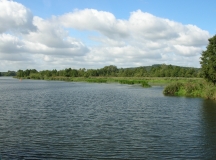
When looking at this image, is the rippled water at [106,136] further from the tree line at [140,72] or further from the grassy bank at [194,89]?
the tree line at [140,72]

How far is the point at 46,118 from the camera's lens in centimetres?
2575

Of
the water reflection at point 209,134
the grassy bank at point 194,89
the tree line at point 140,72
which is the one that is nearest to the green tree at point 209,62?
the grassy bank at point 194,89

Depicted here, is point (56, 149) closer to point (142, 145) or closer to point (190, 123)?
point (142, 145)

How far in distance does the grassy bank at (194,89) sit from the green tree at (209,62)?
1.73 metres

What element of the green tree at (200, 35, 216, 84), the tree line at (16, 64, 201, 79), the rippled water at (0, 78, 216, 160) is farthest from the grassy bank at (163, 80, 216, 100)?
the tree line at (16, 64, 201, 79)

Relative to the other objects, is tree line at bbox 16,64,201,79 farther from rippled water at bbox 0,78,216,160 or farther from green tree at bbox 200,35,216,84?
rippled water at bbox 0,78,216,160

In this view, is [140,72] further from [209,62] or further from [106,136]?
[106,136]

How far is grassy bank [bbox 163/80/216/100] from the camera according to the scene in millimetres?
47213

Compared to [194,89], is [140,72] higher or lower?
higher

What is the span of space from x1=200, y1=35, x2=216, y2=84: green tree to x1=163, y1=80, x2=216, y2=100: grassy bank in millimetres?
1729

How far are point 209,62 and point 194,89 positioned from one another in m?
6.73

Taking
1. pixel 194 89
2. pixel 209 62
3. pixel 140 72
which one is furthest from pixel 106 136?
pixel 140 72

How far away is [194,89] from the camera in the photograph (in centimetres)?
5341

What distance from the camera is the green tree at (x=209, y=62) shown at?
160ft
